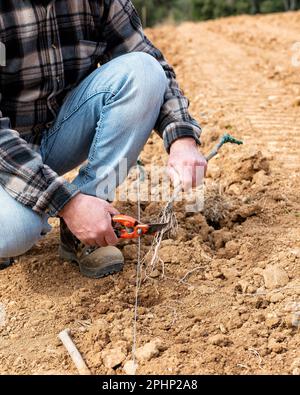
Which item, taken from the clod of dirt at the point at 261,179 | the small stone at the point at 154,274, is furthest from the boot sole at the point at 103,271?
the clod of dirt at the point at 261,179

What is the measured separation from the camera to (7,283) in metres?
2.34

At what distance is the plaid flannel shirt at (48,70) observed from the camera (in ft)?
6.54

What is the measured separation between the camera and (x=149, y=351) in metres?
1.86

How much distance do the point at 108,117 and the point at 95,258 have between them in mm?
558

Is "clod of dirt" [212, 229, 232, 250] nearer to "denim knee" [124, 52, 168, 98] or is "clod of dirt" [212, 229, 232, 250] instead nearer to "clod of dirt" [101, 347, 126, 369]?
"denim knee" [124, 52, 168, 98]

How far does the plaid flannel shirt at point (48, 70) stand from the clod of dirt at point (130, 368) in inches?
21.9

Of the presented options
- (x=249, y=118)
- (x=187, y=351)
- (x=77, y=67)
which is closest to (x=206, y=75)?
(x=249, y=118)

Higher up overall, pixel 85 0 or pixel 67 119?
pixel 85 0

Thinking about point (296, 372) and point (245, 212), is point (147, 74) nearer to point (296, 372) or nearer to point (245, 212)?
point (245, 212)

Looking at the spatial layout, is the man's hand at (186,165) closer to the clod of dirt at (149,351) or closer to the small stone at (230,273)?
the small stone at (230,273)
